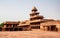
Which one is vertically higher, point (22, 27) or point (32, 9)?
point (32, 9)

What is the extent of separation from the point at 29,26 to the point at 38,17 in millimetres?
2316

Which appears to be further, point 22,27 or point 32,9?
point 32,9

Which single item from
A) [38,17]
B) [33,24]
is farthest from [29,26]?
[38,17]

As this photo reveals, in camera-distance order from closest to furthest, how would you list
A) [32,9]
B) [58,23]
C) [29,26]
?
[58,23] < [29,26] < [32,9]

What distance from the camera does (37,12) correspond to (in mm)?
25203

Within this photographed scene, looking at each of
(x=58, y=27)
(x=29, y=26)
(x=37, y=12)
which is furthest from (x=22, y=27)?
(x=58, y=27)

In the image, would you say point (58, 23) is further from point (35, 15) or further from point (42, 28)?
point (35, 15)

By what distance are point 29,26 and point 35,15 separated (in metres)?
2.73

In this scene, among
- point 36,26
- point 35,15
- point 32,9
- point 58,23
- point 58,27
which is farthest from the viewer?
point 32,9

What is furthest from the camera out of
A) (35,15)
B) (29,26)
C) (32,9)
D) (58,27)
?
(32,9)

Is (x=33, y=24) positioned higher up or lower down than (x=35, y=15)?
lower down

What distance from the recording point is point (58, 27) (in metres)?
16.2

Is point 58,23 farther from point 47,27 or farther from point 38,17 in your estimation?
point 38,17

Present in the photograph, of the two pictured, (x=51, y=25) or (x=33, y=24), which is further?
(x=33, y=24)
